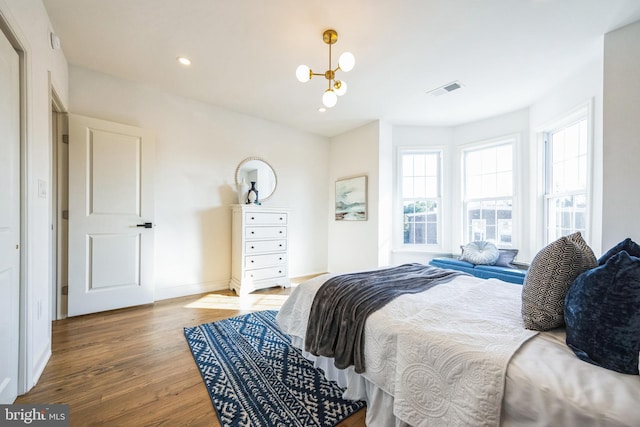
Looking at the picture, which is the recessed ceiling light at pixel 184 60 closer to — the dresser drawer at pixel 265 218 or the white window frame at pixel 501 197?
the dresser drawer at pixel 265 218

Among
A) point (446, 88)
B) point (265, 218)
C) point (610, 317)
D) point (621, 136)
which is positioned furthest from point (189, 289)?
point (621, 136)

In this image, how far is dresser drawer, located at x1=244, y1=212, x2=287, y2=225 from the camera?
3.46 metres

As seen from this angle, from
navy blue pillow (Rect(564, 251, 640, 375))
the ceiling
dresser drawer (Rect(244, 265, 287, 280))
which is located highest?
the ceiling

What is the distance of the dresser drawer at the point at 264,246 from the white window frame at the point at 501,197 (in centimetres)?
275

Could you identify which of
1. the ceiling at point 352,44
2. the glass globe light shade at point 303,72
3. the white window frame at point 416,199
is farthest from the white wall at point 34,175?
the white window frame at point 416,199

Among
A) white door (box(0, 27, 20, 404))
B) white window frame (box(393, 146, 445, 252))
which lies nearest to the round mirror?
white window frame (box(393, 146, 445, 252))

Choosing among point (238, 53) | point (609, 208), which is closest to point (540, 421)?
point (609, 208)

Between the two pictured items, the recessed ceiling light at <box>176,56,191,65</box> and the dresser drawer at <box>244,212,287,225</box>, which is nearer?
the recessed ceiling light at <box>176,56,191,65</box>

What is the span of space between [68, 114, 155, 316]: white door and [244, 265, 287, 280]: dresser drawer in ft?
3.62

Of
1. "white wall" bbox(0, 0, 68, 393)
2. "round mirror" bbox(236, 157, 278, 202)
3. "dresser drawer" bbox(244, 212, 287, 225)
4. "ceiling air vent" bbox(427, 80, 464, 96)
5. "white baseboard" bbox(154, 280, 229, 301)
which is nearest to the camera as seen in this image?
"white wall" bbox(0, 0, 68, 393)

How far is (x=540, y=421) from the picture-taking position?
31.3 inches

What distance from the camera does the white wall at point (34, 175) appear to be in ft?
4.94

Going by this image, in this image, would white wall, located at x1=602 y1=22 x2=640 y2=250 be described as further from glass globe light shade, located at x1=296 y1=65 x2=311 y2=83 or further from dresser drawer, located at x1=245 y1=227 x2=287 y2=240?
dresser drawer, located at x1=245 y1=227 x2=287 y2=240

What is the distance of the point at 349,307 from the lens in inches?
59.3
